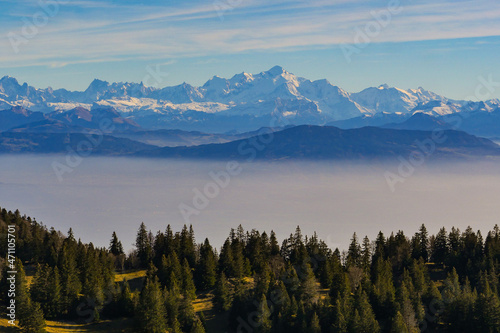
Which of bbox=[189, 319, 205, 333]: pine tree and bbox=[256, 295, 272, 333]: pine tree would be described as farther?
bbox=[256, 295, 272, 333]: pine tree

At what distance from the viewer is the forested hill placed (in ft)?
303

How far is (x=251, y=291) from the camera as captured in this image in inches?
3999

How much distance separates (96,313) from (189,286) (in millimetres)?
18910

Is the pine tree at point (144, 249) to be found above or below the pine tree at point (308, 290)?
above

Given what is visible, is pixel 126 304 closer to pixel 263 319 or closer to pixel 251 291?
pixel 251 291

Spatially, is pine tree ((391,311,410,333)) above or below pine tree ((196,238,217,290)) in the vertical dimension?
below

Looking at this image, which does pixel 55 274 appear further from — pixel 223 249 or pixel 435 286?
pixel 435 286

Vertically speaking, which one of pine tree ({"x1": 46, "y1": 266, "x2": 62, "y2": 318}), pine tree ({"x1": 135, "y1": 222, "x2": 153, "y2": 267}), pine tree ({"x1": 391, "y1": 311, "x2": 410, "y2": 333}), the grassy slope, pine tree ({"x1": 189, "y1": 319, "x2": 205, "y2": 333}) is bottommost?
pine tree ({"x1": 391, "y1": 311, "x2": 410, "y2": 333})

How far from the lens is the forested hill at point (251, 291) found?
92.3 meters

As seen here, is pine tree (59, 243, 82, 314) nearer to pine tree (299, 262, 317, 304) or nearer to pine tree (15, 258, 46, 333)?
pine tree (15, 258, 46, 333)

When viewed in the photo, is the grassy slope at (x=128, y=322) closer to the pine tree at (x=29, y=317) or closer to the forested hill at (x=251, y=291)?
the forested hill at (x=251, y=291)

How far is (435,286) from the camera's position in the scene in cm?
10381

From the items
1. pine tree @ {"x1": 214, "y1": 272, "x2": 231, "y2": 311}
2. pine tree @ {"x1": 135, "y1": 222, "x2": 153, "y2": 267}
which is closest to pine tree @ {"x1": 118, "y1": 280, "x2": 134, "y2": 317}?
pine tree @ {"x1": 214, "y1": 272, "x2": 231, "y2": 311}

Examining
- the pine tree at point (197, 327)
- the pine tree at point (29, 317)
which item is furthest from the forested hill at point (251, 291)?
the pine tree at point (197, 327)
